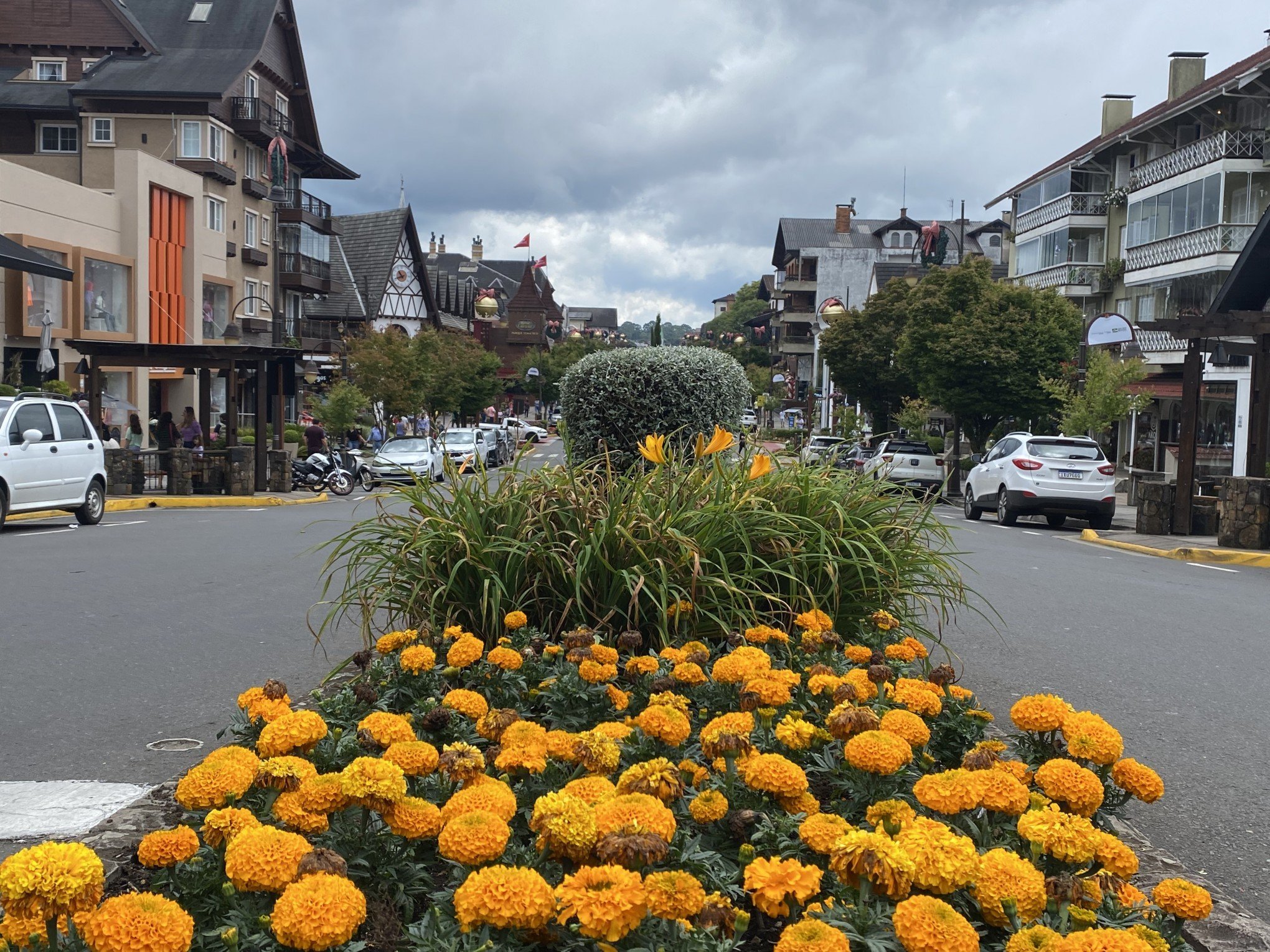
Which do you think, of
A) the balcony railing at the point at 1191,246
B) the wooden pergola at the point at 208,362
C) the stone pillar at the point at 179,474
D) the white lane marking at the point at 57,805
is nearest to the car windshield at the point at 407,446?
the wooden pergola at the point at 208,362

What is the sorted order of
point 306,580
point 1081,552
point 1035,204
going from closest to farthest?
point 306,580 < point 1081,552 < point 1035,204

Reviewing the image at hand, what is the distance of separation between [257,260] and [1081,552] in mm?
38420

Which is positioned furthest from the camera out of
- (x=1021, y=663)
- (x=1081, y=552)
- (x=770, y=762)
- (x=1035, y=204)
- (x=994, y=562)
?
(x=1035, y=204)

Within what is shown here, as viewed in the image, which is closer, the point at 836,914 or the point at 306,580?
the point at 836,914

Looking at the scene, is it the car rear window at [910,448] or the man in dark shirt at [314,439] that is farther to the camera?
the man in dark shirt at [314,439]

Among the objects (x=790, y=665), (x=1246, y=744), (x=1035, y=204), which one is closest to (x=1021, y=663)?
(x=1246, y=744)

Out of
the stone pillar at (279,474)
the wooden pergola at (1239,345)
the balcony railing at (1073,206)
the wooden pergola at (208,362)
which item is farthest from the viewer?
the balcony railing at (1073,206)

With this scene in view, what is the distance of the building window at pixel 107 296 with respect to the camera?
35344 millimetres

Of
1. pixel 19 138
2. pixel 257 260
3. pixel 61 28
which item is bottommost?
pixel 257 260

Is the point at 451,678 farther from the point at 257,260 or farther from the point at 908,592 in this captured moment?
the point at 257,260

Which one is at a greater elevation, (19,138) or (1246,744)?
(19,138)

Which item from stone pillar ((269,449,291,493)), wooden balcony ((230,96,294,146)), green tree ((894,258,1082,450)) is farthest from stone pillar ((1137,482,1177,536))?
wooden balcony ((230,96,294,146))

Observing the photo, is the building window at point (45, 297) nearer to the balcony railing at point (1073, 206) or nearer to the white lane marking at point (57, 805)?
the white lane marking at point (57, 805)

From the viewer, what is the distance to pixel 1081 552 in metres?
17.3
